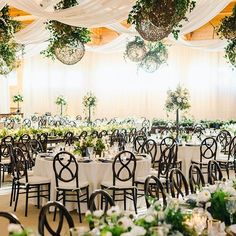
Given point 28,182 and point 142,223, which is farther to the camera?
point 28,182

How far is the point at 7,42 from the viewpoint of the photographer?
27.9 ft

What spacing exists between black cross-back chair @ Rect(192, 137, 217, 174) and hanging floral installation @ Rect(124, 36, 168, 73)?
11.9 ft

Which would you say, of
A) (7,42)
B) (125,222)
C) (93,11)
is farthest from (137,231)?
(7,42)

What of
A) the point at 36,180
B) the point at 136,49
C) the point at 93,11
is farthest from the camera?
the point at 136,49

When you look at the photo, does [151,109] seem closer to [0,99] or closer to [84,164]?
[0,99]

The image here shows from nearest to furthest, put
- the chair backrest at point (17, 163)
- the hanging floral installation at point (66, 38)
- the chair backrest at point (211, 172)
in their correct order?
1. the chair backrest at point (211, 172)
2. the chair backrest at point (17, 163)
3. the hanging floral installation at point (66, 38)

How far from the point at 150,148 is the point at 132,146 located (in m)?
1.63

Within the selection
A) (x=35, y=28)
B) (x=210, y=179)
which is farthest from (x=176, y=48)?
(x=210, y=179)

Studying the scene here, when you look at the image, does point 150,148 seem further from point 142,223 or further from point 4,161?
point 142,223

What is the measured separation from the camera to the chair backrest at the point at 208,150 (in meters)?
A: 9.38

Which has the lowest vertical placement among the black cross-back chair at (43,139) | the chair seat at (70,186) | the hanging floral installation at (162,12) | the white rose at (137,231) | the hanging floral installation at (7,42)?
the chair seat at (70,186)

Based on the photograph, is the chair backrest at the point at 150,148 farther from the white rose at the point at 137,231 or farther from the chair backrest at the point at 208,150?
the white rose at the point at 137,231

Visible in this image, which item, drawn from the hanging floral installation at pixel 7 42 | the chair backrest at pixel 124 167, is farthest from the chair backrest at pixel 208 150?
the hanging floral installation at pixel 7 42

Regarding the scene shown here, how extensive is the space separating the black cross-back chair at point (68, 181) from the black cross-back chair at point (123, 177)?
0.36m
